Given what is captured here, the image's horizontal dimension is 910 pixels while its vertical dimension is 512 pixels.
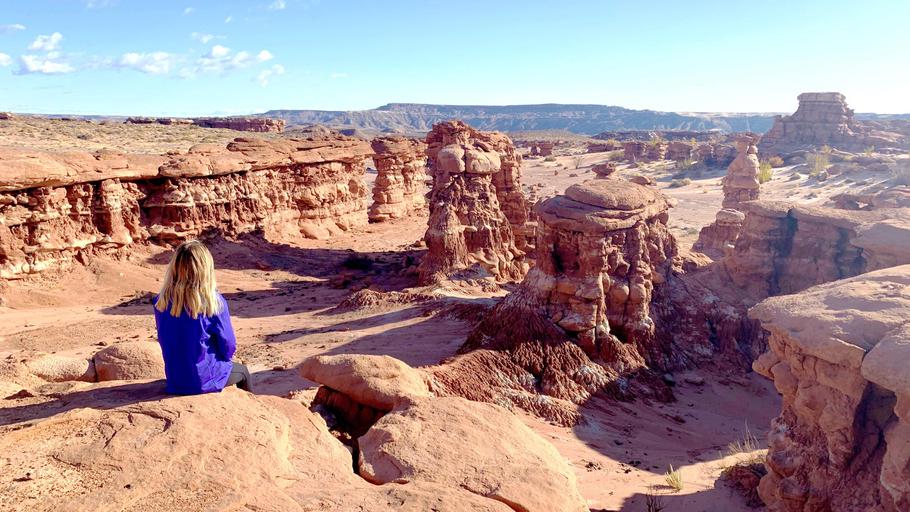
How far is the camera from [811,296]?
561 cm

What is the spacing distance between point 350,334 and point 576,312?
16.1 ft

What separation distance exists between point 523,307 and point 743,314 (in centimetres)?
462

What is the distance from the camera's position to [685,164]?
4603cm

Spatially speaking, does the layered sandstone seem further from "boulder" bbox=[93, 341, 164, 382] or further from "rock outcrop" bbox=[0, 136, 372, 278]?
"rock outcrop" bbox=[0, 136, 372, 278]

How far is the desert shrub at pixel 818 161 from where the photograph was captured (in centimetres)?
3745

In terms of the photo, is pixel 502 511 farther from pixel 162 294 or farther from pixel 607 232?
pixel 607 232

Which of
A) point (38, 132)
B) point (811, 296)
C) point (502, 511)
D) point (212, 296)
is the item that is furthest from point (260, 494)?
point (38, 132)

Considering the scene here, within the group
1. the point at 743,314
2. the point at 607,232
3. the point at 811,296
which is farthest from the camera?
the point at 743,314

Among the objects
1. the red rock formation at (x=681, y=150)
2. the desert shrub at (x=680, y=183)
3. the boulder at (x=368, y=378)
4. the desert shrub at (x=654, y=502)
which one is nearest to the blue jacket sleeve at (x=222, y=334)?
the boulder at (x=368, y=378)

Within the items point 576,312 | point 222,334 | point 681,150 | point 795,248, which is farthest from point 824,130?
point 222,334

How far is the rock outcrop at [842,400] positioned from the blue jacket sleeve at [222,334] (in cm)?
456

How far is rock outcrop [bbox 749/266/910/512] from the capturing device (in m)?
4.34

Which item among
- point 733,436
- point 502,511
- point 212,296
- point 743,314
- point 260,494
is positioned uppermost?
point 212,296

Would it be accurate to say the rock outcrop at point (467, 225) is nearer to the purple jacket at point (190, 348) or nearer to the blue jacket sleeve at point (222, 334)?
the blue jacket sleeve at point (222, 334)
